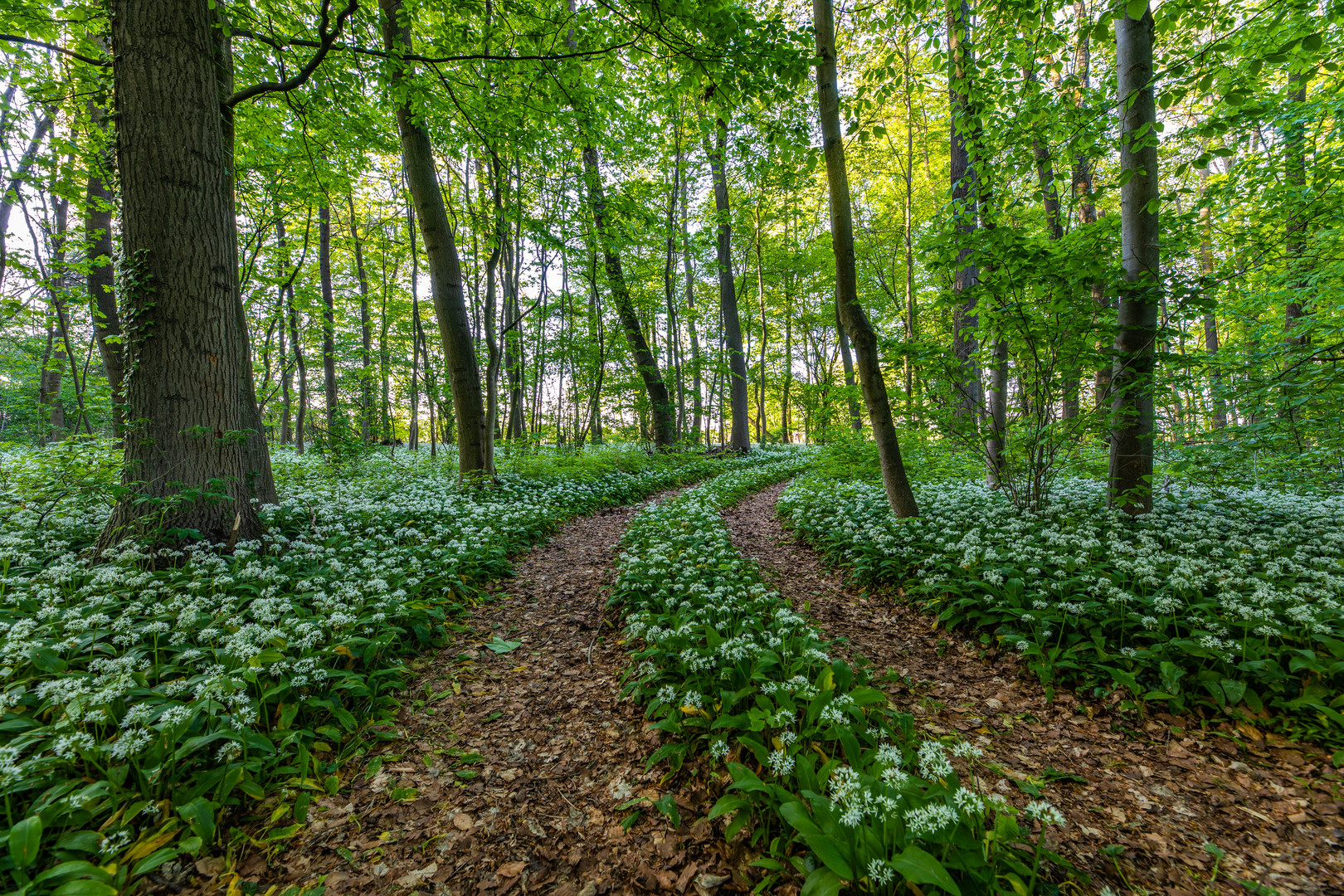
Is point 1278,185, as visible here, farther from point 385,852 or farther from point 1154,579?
point 385,852

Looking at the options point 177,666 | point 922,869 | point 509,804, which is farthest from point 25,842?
point 922,869

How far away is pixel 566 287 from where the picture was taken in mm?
17391

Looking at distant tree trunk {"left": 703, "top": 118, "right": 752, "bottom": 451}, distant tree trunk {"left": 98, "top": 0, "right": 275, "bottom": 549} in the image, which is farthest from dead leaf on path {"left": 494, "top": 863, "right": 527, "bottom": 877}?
distant tree trunk {"left": 703, "top": 118, "right": 752, "bottom": 451}

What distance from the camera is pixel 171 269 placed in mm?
4586

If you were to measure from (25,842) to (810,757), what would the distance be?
3260mm

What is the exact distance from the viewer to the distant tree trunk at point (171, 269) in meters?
4.49

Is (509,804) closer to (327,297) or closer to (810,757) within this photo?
(810,757)

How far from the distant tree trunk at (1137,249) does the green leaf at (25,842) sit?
8.36m

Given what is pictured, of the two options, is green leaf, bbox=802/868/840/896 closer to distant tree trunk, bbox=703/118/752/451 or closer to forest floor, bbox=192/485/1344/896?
forest floor, bbox=192/485/1344/896

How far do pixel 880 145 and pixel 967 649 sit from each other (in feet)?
62.4

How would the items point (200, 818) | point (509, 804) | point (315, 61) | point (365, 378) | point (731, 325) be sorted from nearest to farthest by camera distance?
point (200, 818), point (509, 804), point (315, 61), point (365, 378), point (731, 325)

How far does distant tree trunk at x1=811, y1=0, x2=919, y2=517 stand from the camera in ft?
19.3

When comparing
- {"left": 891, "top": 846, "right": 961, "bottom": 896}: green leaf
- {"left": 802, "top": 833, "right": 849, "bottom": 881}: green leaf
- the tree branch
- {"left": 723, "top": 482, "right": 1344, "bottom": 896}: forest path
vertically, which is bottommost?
{"left": 723, "top": 482, "right": 1344, "bottom": 896}: forest path

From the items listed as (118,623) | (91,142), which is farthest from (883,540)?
(91,142)
